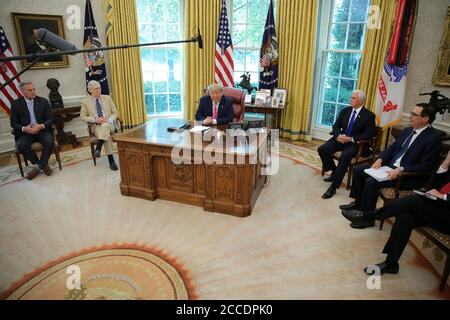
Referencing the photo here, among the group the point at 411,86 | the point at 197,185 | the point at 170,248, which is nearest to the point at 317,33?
the point at 411,86

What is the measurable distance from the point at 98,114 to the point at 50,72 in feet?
5.47

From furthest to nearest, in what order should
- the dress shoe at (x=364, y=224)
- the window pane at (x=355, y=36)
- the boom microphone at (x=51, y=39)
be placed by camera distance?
the window pane at (x=355, y=36), the dress shoe at (x=364, y=224), the boom microphone at (x=51, y=39)

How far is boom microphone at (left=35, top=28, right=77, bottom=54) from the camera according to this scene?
4.35 ft

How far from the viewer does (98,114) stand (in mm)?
4773

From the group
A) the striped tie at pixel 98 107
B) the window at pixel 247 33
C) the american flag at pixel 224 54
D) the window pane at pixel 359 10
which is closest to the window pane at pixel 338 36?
the window pane at pixel 359 10

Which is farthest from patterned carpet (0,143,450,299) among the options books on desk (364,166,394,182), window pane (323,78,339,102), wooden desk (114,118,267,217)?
window pane (323,78,339,102)

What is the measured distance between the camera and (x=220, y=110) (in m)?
4.29

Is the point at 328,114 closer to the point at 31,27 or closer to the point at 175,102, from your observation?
the point at 175,102

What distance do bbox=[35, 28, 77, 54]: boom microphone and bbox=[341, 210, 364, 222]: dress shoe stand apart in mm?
3060

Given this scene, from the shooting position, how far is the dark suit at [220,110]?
427 centimetres

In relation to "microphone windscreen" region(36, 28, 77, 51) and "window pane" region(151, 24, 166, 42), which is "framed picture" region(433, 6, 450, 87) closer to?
"microphone windscreen" region(36, 28, 77, 51)

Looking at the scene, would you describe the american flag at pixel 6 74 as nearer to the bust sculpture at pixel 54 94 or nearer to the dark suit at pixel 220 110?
the bust sculpture at pixel 54 94

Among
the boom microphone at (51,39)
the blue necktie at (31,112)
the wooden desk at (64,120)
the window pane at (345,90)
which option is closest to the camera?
the boom microphone at (51,39)

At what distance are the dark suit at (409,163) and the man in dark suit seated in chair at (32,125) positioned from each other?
421 cm
